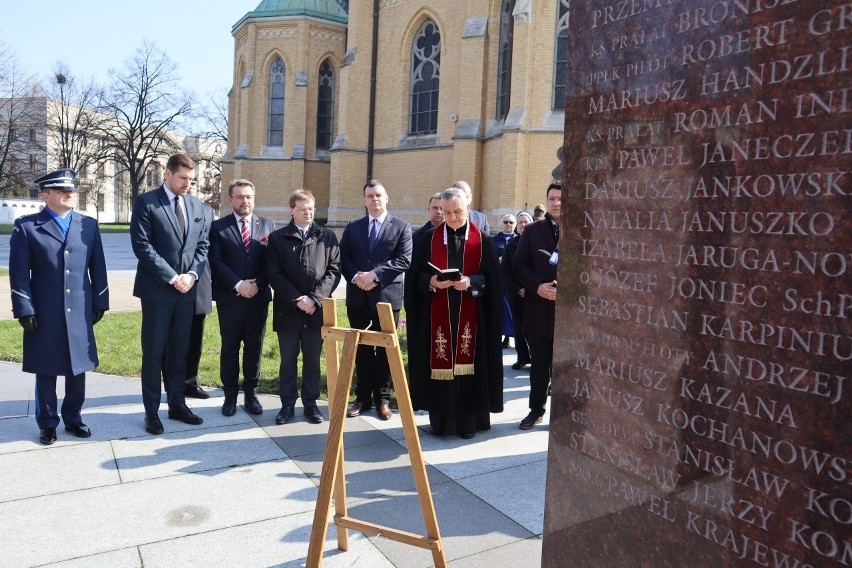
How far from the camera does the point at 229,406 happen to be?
639 cm

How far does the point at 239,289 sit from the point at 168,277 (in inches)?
27.5

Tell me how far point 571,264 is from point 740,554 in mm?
1280

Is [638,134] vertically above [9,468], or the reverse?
[638,134]

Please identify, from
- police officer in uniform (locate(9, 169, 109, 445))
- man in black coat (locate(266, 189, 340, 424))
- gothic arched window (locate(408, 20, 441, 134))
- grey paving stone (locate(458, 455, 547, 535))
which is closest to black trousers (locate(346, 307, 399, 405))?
man in black coat (locate(266, 189, 340, 424))

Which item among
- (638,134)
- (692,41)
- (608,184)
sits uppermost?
(692,41)

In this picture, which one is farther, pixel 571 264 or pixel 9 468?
pixel 9 468

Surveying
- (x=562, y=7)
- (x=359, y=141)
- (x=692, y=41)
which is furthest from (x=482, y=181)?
(x=692, y=41)

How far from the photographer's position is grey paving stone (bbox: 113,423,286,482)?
16.3ft

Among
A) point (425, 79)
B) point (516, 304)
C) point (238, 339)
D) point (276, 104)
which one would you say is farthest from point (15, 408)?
point (276, 104)

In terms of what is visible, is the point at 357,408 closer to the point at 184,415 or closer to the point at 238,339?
the point at 238,339

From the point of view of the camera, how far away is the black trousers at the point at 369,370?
6.45 meters

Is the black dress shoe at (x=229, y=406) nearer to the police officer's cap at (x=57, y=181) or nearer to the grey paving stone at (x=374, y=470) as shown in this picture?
the grey paving stone at (x=374, y=470)

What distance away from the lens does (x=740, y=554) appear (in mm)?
2307

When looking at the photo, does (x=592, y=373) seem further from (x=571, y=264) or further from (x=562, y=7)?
(x=562, y=7)
